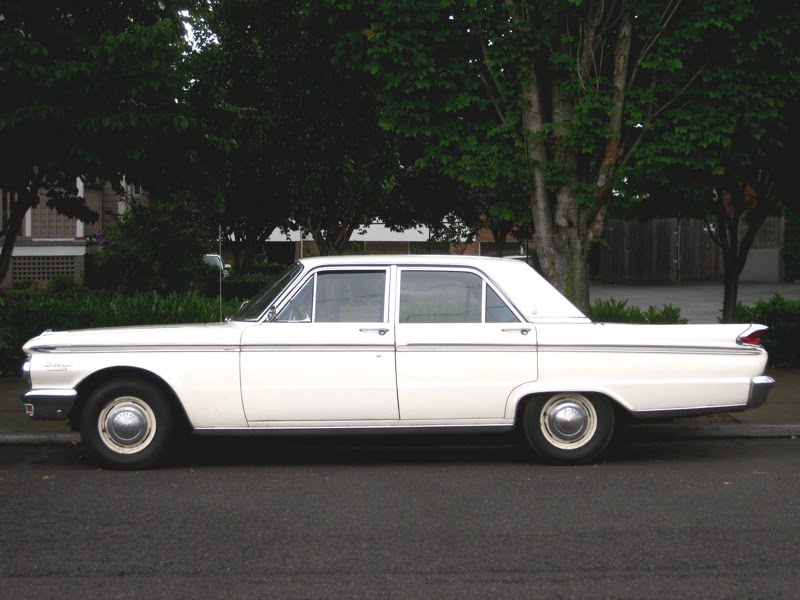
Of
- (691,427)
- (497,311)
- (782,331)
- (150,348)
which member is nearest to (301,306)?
(150,348)

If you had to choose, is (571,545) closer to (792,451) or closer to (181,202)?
(792,451)

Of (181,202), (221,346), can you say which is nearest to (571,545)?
(221,346)

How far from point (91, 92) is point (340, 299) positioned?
12.7 feet

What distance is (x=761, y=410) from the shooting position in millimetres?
9555

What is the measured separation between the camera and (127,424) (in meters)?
7.20

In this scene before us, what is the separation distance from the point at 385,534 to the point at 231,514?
1068 mm

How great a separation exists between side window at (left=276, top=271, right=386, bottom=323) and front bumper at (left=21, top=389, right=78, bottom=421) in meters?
1.65

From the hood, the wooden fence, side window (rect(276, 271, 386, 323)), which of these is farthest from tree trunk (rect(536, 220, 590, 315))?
the wooden fence

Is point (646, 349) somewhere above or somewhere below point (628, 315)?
below

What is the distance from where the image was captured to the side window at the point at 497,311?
23.9 ft

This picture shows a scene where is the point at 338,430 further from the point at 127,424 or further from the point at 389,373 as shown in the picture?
the point at 127,424

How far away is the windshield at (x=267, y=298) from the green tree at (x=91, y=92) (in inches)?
106

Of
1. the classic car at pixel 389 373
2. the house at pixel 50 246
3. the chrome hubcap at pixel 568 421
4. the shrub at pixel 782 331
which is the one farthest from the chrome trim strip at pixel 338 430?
the house at pixel 50 246

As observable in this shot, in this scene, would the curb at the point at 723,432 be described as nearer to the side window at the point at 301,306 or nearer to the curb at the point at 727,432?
the curb at the point at 727,432
